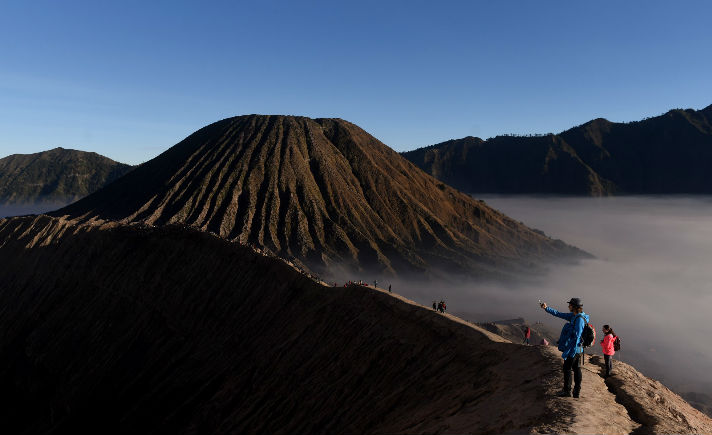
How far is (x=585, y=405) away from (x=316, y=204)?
104 meters

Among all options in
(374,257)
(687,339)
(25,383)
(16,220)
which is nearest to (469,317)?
(374,257)

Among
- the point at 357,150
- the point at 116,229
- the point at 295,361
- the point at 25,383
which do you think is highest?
the point at 357,150

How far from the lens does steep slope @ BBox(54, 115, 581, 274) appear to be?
10512 cm

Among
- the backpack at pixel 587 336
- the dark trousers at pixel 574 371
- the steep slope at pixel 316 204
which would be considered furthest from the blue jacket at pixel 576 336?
the steep slope at pixel 316 204

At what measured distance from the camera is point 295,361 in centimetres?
2717

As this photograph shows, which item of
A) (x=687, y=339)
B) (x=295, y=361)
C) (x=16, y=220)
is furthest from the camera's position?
(x=687, y=339)

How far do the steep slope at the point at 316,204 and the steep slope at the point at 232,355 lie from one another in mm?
47446

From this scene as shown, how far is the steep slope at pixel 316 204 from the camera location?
345 feet

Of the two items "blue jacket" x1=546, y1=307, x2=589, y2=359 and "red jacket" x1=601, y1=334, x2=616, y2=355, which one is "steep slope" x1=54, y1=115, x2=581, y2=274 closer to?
"red jacket" x1=601, y1=334, x2=616, y2=355

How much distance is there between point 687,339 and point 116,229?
105813 mm

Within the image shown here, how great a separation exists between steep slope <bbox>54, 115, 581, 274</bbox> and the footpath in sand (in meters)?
82.0

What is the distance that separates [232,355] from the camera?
3222 cm

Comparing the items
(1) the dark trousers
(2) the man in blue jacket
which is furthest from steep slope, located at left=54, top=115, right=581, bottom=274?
(2) the man in blue jacket

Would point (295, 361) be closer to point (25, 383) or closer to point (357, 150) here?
point (25, 383)
